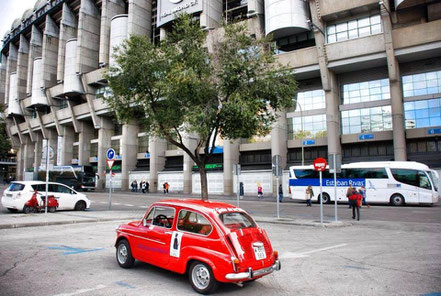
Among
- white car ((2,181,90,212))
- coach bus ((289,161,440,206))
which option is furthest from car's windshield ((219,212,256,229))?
coach bus ((289,161,440,206))

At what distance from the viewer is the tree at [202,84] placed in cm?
1502

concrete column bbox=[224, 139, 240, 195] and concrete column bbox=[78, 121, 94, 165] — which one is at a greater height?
concrete column bbox=[78, 121, 94, 165]

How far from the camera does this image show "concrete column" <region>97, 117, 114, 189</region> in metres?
49.5

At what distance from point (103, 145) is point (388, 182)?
40.2 metres

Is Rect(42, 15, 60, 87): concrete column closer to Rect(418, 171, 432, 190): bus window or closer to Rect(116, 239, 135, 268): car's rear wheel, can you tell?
Rect(418, 171, 432, 190): bus window

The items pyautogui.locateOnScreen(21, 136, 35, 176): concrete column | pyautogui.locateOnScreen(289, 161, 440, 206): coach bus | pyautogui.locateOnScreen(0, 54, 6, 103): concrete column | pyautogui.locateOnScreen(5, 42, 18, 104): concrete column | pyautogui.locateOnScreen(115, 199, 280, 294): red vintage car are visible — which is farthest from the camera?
pyautogui.locateOnScreen(0, 54, 6, 103): concrete column

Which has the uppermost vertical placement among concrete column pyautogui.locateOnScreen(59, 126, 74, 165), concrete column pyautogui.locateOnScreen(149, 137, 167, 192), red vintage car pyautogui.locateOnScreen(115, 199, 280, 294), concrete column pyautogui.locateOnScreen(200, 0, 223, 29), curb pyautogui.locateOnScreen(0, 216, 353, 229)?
concrete column pyautogui.locateOnScreen(200, 0, 223, 29)

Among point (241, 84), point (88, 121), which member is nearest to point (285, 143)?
point (241, 84)

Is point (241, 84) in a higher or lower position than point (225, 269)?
higher

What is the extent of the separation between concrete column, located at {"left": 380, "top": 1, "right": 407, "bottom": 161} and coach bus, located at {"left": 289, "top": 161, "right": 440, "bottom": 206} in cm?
515

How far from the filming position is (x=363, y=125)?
3222cm

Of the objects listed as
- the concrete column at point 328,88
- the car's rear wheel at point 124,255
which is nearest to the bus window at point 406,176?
the concrete column at point 328,88

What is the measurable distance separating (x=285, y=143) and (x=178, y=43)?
2095cm

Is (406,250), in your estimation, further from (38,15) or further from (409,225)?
(38,15)
